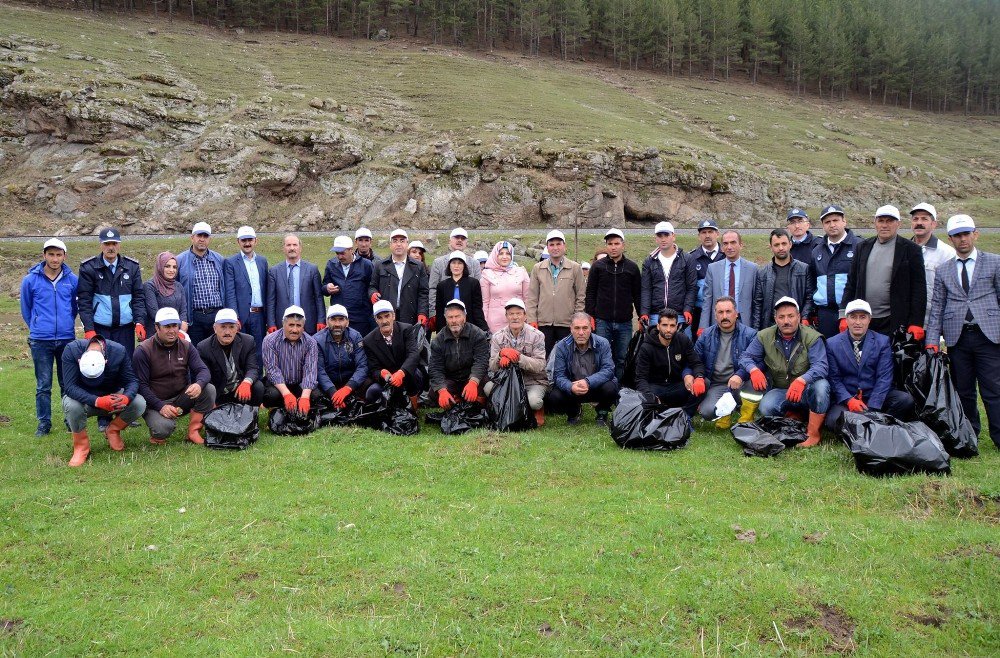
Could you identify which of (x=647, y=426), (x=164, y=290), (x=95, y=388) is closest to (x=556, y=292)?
(x=647, y=426)

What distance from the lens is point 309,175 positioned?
35.5 meters

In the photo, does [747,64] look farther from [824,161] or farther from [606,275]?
[606,275]

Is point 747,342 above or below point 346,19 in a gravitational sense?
below

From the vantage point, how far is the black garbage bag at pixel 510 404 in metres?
8.54

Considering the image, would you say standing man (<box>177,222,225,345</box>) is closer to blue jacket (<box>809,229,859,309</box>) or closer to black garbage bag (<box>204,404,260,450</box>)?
black garbage bag (<box>204,404,260,450</box>)

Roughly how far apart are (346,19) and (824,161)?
52.6m

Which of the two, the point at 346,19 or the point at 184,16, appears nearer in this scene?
the point at 184,16

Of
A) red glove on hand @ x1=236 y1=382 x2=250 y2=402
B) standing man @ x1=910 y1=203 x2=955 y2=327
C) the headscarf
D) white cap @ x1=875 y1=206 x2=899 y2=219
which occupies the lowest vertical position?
red glove on hand @ x1=236 y1=382 x2=250 y2=402

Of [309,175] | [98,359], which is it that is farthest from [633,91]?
[98,359]

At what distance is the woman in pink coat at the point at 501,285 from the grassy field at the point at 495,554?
2860mm

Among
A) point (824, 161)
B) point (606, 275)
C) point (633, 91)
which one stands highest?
point (633, 91)

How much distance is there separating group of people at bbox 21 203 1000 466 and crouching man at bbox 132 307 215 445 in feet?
0.07

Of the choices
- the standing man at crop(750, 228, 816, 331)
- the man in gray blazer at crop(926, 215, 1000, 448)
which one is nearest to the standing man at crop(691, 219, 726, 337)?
the standing man at crop(750, 228, 816, 331)

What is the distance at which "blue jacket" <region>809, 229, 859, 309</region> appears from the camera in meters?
8.70
